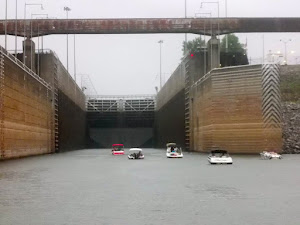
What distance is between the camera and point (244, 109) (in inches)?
2328

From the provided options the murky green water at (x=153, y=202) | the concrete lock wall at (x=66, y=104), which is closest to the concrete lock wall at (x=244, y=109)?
the concrete lock wall at (x=66, y=104)

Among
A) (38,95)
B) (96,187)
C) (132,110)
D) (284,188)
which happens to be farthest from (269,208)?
(132,110)

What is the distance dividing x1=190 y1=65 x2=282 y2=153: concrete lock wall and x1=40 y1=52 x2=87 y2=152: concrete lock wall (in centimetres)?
2917

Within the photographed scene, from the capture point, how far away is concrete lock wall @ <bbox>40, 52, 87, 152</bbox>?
259 ft

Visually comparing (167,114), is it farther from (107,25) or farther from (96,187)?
(96,187)

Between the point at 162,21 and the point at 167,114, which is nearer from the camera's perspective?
the point at 162,21

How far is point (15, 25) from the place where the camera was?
69.6 metres

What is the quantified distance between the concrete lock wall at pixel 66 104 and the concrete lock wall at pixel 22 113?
14.3 ft

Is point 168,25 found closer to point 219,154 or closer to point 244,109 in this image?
point 244,109

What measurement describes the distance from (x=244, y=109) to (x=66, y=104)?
1681 inches

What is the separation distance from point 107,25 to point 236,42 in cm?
7363

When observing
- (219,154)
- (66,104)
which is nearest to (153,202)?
(219,154)

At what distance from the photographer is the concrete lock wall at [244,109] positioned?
190 feet

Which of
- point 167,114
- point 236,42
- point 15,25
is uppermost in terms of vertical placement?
point 236,42
